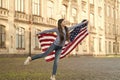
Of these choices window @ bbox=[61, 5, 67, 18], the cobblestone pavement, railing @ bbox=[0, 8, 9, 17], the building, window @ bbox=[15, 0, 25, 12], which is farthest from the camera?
window @ bbox=[61, 5, 67, 18]

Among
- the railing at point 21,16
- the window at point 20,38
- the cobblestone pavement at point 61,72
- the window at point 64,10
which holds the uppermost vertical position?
the window at point 64,10

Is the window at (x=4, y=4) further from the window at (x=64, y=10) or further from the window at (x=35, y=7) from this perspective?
the window at (x=64, y=10)

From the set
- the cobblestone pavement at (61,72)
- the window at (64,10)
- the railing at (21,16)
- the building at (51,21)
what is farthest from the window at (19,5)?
the cobblestone pavement at (61,72)

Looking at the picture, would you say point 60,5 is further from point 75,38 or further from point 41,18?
point 75,38

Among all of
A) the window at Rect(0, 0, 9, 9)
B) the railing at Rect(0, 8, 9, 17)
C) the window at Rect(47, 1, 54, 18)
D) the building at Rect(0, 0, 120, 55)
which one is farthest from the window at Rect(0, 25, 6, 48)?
the window at Rect(47, 1, 54, 18)

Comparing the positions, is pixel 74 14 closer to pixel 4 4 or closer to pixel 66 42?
pixel 4 4

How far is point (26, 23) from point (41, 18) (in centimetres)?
325

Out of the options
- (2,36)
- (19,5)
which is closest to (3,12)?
(2,36)

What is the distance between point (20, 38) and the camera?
33594 millimetres

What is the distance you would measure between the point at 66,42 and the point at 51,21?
29.2 metres

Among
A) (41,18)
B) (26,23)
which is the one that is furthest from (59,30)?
(41,18)

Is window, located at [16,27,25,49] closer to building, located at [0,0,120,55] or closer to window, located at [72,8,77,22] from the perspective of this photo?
building, located at [0,0,120,55]

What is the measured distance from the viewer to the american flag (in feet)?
33.0

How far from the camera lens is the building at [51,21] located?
31.7 metres
